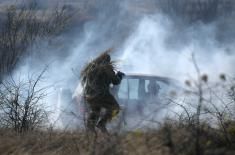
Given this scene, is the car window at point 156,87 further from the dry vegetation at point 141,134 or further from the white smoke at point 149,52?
the dry vegetation at point 141,134

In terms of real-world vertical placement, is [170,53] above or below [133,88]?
above

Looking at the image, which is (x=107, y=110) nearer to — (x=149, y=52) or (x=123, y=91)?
(x=123, y=91)

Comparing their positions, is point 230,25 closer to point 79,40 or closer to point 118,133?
point 79,40

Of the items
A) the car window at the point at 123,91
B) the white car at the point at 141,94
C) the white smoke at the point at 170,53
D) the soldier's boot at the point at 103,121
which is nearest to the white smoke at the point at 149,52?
the white smoke at the point at 170,53

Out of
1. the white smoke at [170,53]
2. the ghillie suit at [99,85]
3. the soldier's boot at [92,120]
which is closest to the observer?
the soldier's boot at [92,120]

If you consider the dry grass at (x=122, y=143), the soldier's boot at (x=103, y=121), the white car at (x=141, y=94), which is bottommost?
the dry grass at (x=122, y=143)

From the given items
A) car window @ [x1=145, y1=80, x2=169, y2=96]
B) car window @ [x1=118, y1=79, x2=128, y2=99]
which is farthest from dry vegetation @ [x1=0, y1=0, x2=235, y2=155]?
car window @ [x1=145, y1=80, x2=169, y2=96]

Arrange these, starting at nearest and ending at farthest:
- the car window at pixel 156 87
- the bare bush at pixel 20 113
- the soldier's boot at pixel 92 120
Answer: the soldier's boot at pixel 92 120
the bare bush at pixel 20 113
the car window at pixel 156 87

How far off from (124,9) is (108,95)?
27.6 m

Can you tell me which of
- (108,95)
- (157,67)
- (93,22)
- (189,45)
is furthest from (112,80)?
(93,22)

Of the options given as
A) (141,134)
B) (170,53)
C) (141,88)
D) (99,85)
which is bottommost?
(141,134)

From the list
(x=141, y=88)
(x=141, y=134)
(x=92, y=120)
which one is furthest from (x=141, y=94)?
(x=141, y=134)

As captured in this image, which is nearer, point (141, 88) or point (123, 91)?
point (123, 91)

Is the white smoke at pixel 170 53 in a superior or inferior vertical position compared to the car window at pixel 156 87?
superior
